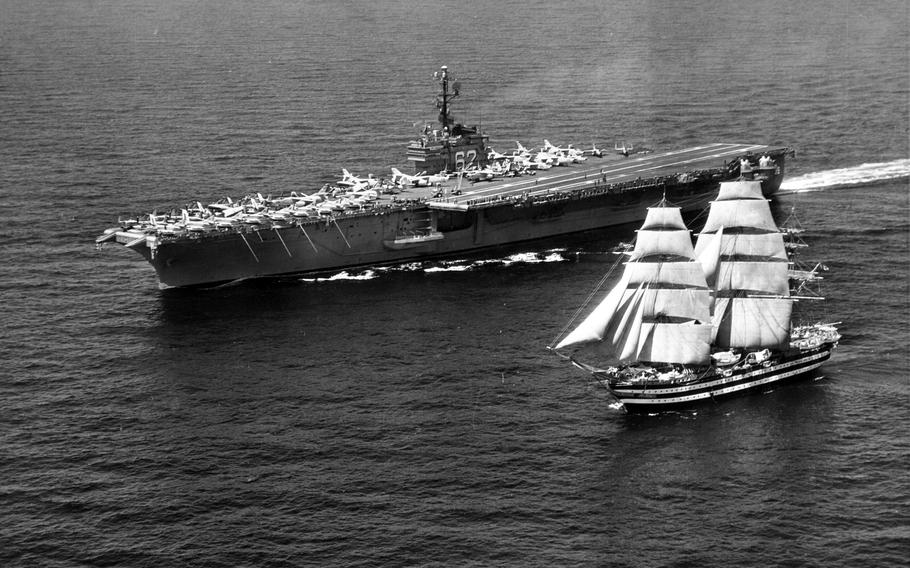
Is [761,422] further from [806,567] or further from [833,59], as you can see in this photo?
[833,59]

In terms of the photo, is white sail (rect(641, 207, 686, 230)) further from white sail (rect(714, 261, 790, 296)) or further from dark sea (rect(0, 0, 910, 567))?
dark sea (rect(0, 0, 910, 567))

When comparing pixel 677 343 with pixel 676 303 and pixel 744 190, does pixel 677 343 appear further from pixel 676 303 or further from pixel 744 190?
pixel 744 190

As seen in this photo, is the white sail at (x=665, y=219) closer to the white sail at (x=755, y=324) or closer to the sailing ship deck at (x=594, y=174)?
the white sail at (x=755, y=324)

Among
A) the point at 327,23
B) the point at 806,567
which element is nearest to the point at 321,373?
the point at 806,567

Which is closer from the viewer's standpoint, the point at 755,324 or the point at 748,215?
the point at 755,324

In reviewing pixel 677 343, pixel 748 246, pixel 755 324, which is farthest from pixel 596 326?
pixel 748 246

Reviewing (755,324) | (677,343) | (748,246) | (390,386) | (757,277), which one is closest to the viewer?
(390,386)
